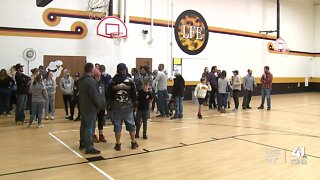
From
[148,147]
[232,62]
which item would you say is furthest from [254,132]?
[232,62]

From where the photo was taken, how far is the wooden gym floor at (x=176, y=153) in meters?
4.29

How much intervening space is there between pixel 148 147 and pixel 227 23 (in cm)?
1168

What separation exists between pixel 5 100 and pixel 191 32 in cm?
870

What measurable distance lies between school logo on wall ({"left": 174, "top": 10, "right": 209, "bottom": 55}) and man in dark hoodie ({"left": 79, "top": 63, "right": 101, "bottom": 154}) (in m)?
9.21

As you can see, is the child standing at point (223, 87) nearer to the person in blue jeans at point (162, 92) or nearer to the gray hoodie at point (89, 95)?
the person in blue jeans at point (162, 92)

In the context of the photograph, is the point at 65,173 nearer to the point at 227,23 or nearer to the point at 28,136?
the point at 28,136

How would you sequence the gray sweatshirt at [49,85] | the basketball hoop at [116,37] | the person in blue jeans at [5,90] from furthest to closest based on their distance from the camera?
the basketball hoop at [116,37] < the person in blue jeans at [5,90] < the gray sweatshirt at [49,85]

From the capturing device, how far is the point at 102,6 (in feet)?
37.9

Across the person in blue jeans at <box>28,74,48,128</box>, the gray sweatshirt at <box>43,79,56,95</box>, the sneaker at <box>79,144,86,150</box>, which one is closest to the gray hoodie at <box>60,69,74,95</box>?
the gray sweatshirt at <box>43,79,56,95</box>

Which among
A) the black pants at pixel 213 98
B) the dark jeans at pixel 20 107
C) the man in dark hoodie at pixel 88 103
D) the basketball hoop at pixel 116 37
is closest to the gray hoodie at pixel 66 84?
the dark jeans at pixel 20 107

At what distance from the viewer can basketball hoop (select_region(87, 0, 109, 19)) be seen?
11.4 meters

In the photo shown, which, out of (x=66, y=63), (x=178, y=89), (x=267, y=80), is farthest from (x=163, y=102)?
(x=267, y=80)

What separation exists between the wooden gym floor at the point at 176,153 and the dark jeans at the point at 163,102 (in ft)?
3.54

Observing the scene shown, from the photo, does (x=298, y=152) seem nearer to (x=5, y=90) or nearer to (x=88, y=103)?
(x=88, y=103)
